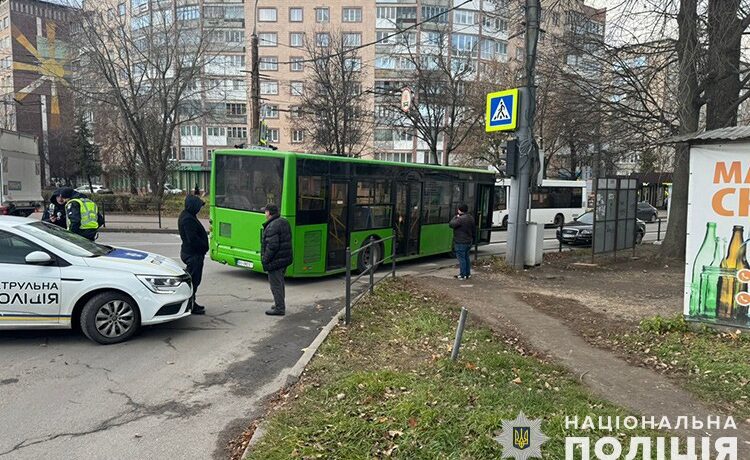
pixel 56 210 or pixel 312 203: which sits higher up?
pixel 312 203

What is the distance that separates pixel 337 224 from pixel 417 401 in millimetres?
7582

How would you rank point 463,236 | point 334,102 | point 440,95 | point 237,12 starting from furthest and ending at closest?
point 237,12, point 440,95, point 334,102, point 463,236

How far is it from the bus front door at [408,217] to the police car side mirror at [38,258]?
8428mm

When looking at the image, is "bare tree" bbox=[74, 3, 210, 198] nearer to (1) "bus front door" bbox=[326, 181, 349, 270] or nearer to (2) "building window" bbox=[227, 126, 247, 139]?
(1) "bus front door" bbox=[326, 181, 349, 270]

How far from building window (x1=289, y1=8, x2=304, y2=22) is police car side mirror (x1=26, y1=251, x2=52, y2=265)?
202ft

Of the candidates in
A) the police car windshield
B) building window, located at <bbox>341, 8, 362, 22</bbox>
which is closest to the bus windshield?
the police car windshield

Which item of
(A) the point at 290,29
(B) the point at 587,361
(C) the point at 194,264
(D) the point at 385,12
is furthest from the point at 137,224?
(D) the point at 385,12

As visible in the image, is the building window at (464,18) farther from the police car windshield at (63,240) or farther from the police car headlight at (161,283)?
the police car headlight at (161,283)

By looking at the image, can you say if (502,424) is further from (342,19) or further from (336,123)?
(342,19)

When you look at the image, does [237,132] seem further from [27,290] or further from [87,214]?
[27,290]

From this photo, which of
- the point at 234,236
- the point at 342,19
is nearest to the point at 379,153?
Answer: the point at 342,19

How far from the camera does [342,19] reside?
200 feet

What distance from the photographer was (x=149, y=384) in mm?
5113

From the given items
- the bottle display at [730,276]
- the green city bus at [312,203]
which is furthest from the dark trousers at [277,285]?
the bottle display at [730,276]
